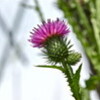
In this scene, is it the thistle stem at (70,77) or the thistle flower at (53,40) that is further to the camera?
the thistle flower at (53,40)

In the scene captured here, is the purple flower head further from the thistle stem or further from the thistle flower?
the thistle stem

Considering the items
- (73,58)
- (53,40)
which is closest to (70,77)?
(73,58)

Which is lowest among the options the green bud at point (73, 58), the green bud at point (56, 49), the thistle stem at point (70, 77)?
the thistle stem at point (70, 77)

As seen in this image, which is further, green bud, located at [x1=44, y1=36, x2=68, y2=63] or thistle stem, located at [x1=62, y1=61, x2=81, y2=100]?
green bud, located at [x1=44, y1=36, x2=68, y2=63]

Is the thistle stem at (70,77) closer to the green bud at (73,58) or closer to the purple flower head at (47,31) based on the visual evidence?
the green bud at (73,58)

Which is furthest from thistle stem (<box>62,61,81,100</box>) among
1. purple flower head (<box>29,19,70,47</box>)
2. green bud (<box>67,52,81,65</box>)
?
purple flower head (<box>29,19,70,47</box>)

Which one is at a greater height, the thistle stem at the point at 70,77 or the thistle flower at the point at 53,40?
the thistle flower at the point at 53,40

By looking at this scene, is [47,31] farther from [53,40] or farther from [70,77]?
[70,77]

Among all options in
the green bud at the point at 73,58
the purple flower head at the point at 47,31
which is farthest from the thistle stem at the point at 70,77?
the purple flower head at the point at 47,31
